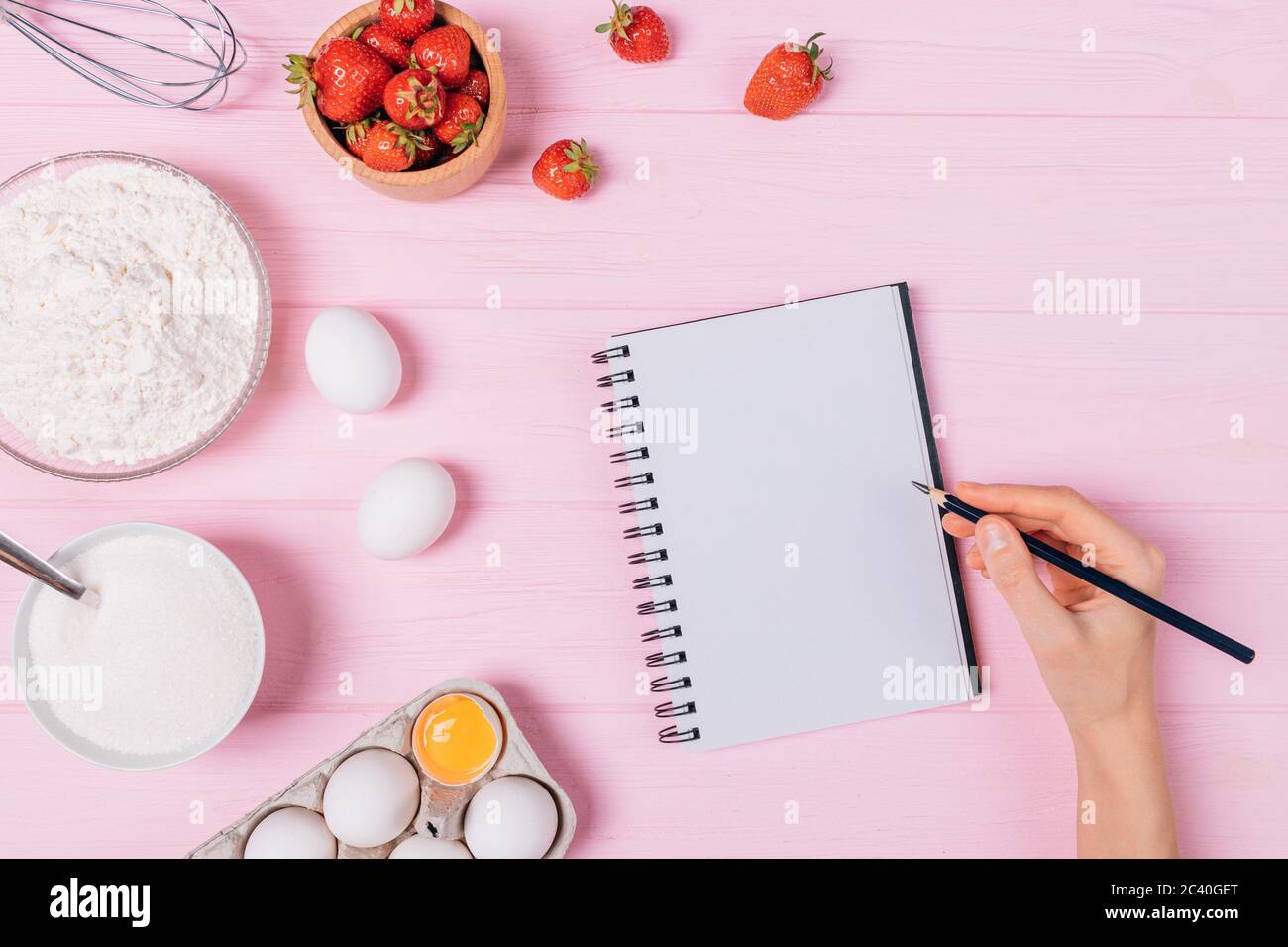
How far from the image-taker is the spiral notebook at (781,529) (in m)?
0.80

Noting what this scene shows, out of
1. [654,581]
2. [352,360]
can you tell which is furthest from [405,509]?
[654,581]

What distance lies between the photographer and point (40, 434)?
2.38 ft

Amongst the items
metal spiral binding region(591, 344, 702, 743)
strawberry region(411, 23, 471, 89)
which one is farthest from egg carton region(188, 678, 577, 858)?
strawberry region(411, 23, 471, 89)

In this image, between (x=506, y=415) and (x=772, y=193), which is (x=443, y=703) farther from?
(x=772, y=193)

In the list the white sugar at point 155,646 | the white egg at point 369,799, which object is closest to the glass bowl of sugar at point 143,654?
the white sugar at point 155,646

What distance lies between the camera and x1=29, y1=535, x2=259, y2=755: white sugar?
0.72m

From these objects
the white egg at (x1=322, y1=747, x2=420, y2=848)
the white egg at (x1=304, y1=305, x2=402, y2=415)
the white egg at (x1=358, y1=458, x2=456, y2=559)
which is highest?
the white egg at (x1=304, y1=305, x2=402, y2=415)

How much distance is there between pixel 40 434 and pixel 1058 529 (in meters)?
0.93

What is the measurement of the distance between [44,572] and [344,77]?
49cm

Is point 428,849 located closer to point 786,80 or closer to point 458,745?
point 458,745

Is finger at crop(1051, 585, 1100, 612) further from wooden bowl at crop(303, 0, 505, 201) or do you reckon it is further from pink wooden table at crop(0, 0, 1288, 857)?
wooden bowl at crop(303, 0, 505, 201)

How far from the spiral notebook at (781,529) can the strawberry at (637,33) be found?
0.88 feet

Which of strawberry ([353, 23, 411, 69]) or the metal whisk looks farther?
the metal whisk

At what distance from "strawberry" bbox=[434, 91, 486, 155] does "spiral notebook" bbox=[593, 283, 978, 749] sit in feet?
0.74
